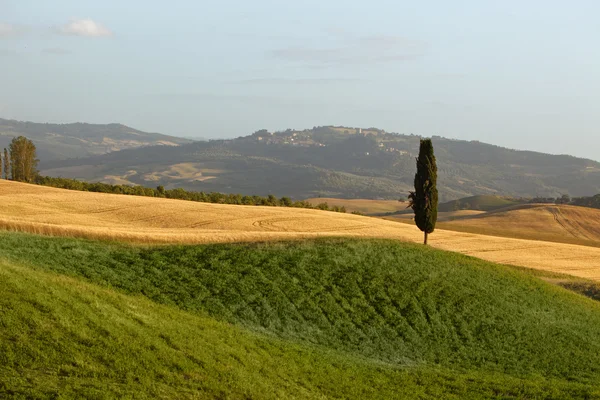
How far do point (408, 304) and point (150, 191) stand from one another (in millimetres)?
58833

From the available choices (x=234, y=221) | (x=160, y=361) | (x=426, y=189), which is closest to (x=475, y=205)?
(x=234, y=221)

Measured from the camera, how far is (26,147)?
99250 mm

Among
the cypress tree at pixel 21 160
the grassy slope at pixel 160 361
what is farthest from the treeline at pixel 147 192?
the grassy slope at pixel 160 361

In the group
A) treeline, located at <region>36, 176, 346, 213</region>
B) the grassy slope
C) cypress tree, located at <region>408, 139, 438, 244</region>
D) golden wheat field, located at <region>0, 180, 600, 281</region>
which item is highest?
cypress tree, located at <region>408, 139, 438, 244</region>

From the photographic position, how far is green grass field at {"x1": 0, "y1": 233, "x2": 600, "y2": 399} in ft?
58.0

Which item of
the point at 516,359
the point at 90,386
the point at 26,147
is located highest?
the point at 26,147

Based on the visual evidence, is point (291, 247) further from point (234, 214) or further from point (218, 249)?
point (234, 214)

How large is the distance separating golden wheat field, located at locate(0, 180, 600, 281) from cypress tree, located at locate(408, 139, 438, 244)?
95.3 inches

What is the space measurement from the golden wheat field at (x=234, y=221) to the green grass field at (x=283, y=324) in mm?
12208

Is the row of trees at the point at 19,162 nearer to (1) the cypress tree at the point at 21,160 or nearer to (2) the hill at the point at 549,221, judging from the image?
(1) the cypress tree at the point at 21,160

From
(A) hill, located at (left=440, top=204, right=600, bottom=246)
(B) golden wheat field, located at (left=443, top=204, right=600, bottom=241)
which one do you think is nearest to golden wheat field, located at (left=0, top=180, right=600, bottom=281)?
(A) hill, located at (left=440, top=204, right=600, bottom=246)

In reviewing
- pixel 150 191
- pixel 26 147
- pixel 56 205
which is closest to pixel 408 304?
pixel 56 205

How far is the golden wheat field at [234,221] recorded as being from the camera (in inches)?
2121

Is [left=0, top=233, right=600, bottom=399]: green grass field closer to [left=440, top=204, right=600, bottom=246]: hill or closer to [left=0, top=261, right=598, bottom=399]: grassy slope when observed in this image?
[left=0, top=261, right=598, bottom=399]: grassy slope
